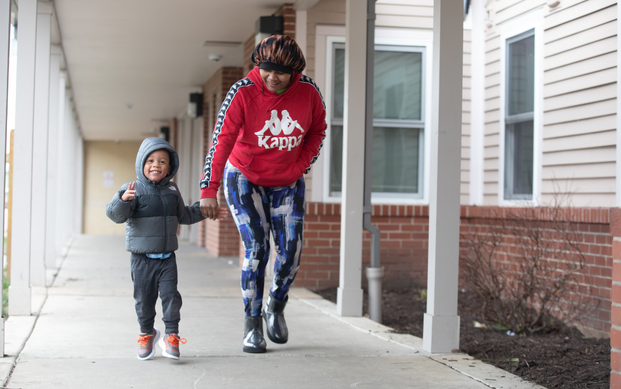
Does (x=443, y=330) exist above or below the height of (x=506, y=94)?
below

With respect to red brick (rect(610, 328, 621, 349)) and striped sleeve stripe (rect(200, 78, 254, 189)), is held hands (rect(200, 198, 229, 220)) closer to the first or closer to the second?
striped sleeve stripe (rect(200, 78, 254, 189))

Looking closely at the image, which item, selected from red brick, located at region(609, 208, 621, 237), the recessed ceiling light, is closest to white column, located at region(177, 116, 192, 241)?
the recessed ceiling light

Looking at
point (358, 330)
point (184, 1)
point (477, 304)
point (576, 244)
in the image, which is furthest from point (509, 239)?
point (184, 1)

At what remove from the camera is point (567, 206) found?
5.78 meters

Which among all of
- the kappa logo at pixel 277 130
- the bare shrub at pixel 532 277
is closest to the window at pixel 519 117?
the bare shrub at pixel 532 277

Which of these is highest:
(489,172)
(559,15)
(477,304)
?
(559,15)

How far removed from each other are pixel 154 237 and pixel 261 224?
636 millimetres

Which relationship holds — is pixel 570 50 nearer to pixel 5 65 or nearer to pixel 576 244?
pixel 576 244

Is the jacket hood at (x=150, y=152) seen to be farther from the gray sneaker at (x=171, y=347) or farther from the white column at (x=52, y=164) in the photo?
the white column at (x=52, y=164)

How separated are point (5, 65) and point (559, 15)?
4.93 m

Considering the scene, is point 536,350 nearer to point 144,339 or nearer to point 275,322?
point 275,322

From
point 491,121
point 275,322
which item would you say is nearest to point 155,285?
point 275,322

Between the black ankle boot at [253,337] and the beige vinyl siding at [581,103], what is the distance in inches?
132

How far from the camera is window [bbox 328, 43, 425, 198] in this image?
7691mm
